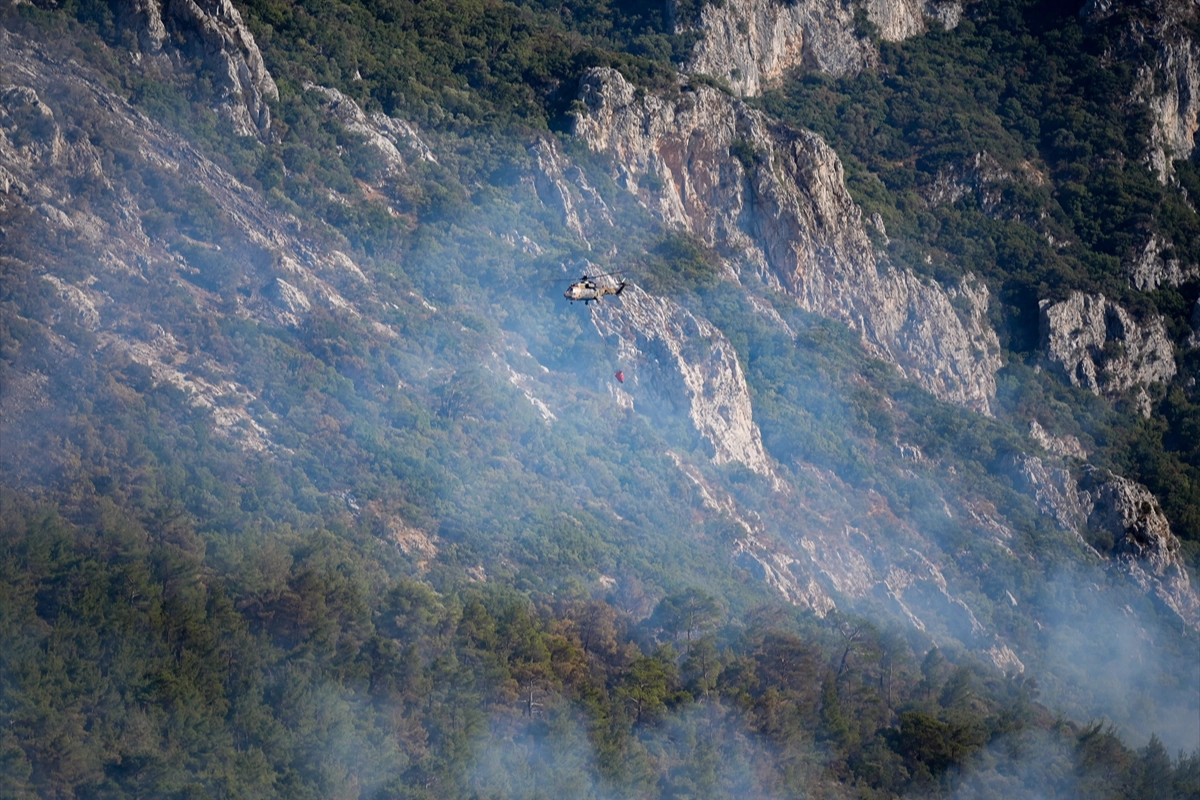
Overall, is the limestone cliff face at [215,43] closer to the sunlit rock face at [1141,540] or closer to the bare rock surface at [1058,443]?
the bare rock surface at [1058,443]

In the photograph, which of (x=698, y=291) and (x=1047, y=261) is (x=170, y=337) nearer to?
(x=698, y=291)

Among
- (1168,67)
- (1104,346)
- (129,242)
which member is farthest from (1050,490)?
(129,242)

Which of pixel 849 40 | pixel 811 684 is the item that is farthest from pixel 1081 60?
pixel 811 684

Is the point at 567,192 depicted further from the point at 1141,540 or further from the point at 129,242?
the point at 1141,540

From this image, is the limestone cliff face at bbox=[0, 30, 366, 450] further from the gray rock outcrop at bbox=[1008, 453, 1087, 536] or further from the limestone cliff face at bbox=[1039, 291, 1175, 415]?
the limestone cliff face at bbox=[1039, 291, 1175, 415]

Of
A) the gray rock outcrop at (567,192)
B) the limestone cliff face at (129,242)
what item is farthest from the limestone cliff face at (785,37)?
the limestone cliff face at (129,242)

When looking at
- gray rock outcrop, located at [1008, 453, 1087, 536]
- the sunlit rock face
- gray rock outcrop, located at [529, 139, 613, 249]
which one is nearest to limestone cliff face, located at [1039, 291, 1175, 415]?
the sunlit rock face
